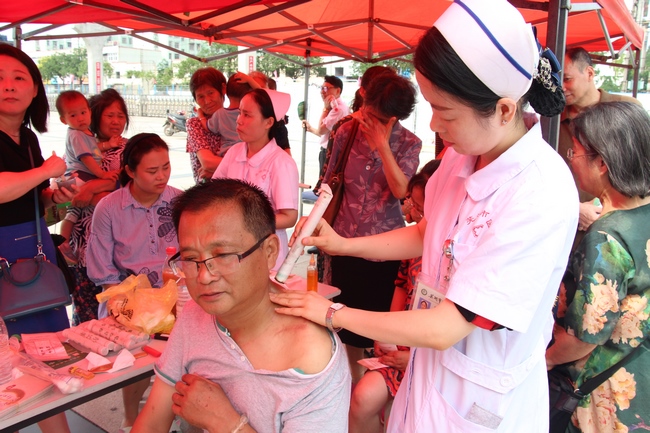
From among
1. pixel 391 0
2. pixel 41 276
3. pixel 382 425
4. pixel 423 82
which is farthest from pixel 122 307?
pixel 391 0

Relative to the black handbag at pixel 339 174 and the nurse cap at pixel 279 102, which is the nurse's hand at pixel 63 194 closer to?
the nurse cap at pixel 279 102

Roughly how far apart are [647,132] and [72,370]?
81.2 inches

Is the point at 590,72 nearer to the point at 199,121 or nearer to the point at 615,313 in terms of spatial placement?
the point at 615,313

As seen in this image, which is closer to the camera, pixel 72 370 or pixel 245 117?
pixel 72 370

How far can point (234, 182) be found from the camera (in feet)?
4.73

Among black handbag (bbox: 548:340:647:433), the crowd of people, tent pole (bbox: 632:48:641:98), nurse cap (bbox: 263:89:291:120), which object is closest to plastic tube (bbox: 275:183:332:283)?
the crowd of people

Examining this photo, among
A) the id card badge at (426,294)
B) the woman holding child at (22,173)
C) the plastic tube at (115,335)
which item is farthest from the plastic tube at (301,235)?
the woman holding child at (22,173)

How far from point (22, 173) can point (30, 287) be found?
476mm

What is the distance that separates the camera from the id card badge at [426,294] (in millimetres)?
1323

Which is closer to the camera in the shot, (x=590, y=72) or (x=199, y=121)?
(x=590, y=72)

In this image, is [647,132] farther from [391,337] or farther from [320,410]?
[320,410]

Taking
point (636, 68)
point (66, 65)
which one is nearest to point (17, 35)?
point (636, 68)

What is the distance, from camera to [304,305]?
127 cm

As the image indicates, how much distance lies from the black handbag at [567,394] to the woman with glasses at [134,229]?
198 cm
